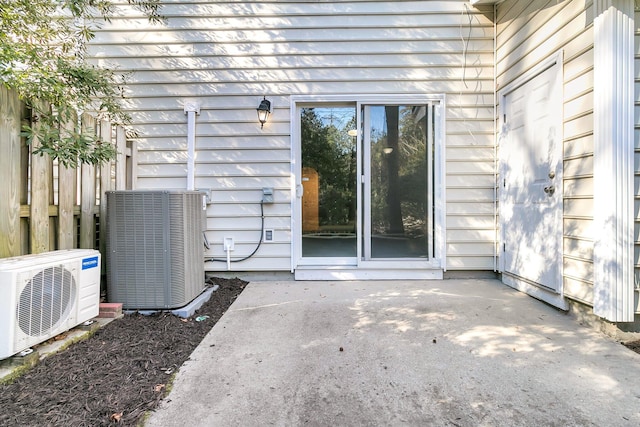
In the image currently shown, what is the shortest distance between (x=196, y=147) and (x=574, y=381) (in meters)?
3.89

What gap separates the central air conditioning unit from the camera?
5.41 ft

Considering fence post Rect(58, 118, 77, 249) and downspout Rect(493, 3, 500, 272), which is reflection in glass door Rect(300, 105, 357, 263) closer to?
downspout Rect(493, 3, 500, 272)

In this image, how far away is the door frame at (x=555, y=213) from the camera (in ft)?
8.55

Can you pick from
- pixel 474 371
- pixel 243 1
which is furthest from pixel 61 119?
pixel 474 371

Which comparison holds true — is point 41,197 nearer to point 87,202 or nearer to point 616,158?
point 87,202

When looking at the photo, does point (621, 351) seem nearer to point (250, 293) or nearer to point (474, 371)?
point (474, 371)

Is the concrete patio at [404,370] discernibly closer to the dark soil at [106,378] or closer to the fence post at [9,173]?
the dark soil at [106,378]

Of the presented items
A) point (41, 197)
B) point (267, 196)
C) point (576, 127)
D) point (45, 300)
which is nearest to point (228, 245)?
point (267, 196)

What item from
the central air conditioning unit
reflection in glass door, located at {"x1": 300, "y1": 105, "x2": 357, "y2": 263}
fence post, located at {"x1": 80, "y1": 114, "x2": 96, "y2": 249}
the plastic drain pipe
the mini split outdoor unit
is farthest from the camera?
reflection in glass door, located at {"x1": 300, "y1": 105, "x2": 357, "y2": 263}

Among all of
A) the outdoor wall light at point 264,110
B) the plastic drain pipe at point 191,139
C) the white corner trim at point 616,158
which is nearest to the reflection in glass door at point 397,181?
the outdoor wall light at point 264,110

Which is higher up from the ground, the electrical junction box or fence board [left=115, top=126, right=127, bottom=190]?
fence board [left=115, top=126, right=127, bottom=190]

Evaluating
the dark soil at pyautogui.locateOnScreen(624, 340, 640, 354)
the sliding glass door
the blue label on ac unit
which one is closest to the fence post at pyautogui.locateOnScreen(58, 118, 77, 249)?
the blue label on ac unit

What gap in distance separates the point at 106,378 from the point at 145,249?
1.14 meters

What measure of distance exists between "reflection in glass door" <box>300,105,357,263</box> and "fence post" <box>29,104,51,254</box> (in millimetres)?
2366
